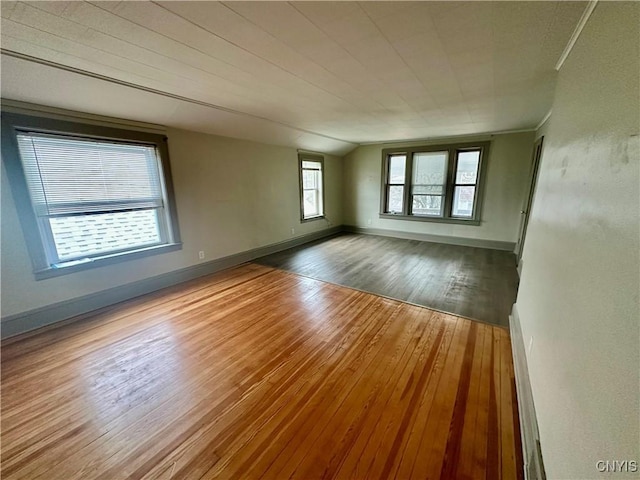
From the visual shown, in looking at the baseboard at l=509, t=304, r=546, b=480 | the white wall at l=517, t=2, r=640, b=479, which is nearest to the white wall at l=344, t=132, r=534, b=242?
the baseboard at l=509, t=304, r=546, b=480

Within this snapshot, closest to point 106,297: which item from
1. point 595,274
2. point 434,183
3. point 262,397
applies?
point 262,397

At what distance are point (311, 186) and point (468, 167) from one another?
11.6ft

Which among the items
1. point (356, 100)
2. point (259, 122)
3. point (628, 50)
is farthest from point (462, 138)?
point (628, 50)

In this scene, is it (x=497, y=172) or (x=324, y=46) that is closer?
(x=324, y=46)

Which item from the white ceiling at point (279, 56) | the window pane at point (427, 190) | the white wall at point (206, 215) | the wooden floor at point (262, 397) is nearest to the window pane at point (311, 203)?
the white wall at point (206, 215)

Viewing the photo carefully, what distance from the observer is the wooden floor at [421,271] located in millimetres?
3027

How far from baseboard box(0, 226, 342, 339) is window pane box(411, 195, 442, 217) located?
3.92 metres

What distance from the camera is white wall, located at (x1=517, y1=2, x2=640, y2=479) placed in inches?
26.5

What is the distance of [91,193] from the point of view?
9.20 ft

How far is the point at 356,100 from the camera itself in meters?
2.89

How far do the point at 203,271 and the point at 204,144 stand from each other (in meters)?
2.01

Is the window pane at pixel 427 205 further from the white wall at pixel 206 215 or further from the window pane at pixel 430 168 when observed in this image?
the white wall at pixel 206 215

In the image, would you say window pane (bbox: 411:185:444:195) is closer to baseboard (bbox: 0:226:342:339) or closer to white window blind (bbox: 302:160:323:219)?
white window blind (bbox: 302:160:323:219)

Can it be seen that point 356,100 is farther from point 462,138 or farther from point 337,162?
point 337,162
